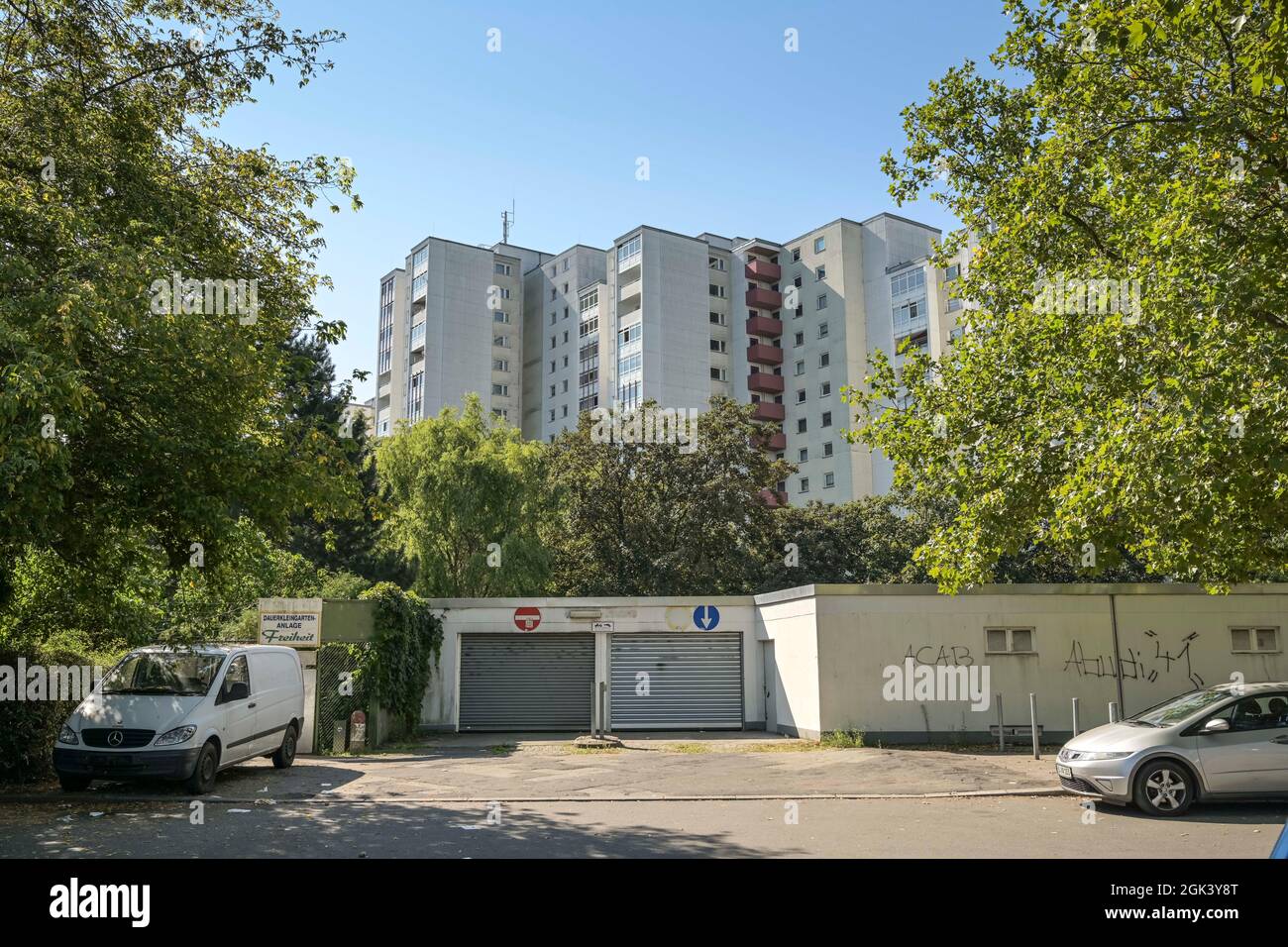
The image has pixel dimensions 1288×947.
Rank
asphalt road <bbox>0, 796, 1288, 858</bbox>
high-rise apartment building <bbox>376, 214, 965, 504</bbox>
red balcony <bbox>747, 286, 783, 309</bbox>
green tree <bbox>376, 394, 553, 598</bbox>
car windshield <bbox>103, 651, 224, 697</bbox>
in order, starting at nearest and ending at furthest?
1. asphalt road <bbox>0, 796, 1288, 858</bbox>
2. car windshield <bbox>103, 651, 224, 697</bbox>
3. green tree <bbox>376, 394, 553, 598</bbox>
4. high-rise apartment building <bbox>376, 214, 965, 504</bbox>
5. red balcony <bbox>747, 286, 783, 309</bbox>

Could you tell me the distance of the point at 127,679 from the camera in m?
13.5

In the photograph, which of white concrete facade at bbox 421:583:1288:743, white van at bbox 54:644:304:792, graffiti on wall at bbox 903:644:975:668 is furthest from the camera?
graffiti on wall at bbox 903:644:975:668

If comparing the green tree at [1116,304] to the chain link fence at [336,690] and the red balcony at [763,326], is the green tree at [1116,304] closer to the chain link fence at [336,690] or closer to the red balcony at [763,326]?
the chain link fence at [336,690]

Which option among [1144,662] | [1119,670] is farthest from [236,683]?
[1144,662]

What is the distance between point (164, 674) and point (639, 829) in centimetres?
746

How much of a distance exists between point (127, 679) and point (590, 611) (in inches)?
488

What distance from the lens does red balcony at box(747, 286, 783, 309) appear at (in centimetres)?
7456

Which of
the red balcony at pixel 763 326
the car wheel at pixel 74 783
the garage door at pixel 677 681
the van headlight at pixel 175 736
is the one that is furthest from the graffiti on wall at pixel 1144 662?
the red balcony at pixel 763 326

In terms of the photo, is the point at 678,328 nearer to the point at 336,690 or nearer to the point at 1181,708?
the point at 336,690

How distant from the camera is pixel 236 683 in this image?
14.1 metres

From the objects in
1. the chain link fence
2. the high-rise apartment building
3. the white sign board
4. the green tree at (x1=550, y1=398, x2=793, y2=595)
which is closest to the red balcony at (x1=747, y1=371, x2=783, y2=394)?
the high-rise apartment building

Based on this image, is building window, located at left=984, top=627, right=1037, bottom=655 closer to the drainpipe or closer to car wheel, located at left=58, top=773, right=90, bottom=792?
the drainpipe

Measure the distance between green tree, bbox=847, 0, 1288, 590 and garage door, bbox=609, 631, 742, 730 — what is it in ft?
26.4
